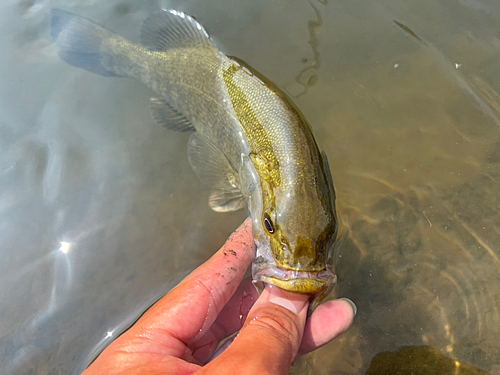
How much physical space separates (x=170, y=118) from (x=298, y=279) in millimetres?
2088

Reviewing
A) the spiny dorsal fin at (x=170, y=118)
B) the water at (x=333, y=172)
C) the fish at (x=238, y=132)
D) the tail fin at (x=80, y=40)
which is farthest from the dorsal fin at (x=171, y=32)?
the spiny dorsal fin at (x=170, y=118)

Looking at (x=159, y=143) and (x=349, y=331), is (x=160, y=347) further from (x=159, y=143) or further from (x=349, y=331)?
(x=159, y=143)

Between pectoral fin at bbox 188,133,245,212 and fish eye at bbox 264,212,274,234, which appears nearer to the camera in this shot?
fish eye at bbox 264,212,274,234

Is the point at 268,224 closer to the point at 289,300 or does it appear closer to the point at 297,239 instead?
the point at 297,239

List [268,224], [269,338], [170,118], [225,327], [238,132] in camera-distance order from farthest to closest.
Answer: [170,118], [238,132], [225,327], [268,224], [269,338]

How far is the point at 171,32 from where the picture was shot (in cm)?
299

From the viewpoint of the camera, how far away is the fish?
1917 mm

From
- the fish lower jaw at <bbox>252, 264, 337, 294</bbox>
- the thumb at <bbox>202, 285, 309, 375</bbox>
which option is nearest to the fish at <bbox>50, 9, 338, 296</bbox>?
the fish lower jaw at <bbox>252, 264, 337, 294</bbox>

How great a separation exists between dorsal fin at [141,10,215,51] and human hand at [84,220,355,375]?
6.00ft

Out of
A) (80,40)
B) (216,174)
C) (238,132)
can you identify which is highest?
(80,40)

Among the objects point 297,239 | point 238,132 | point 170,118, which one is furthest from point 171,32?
point 297,239

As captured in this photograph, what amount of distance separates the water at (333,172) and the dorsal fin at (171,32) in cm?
28

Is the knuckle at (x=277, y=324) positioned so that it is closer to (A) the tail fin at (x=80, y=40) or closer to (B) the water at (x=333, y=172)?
(B) the water at (x=333, y=172)

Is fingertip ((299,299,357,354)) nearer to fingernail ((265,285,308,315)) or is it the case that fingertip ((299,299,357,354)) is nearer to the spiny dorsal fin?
fingernail ((265,285,308,315))
